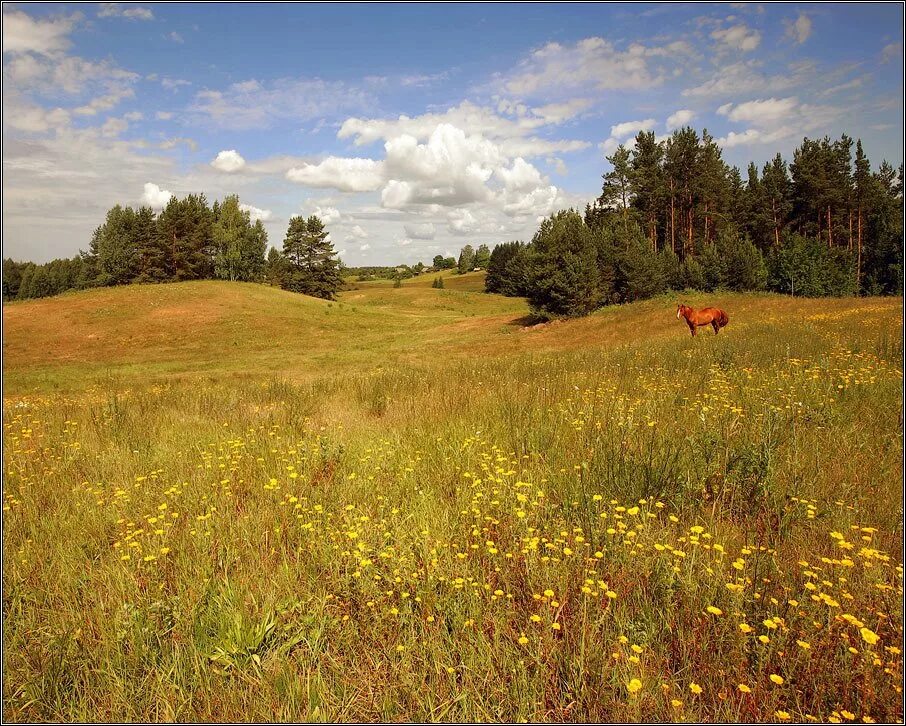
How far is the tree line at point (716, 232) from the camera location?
139 ft

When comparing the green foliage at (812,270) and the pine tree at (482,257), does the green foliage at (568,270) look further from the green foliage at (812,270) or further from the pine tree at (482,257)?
the pine tree at (482,257)

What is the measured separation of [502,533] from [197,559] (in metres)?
1.93

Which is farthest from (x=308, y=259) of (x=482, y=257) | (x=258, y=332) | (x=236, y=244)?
(x=482, y=257)

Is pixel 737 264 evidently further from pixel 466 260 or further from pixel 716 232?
pixel 466 260

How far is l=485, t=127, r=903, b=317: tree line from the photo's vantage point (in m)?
42.3

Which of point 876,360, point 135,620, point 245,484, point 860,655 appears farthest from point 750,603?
point 876,360

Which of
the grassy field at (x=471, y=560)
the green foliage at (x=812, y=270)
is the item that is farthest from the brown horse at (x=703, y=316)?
the green foliage at (x=812, y=270)

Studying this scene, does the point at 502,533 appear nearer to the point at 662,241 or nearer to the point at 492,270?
the point at 662,241

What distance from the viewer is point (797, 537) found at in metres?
2.96

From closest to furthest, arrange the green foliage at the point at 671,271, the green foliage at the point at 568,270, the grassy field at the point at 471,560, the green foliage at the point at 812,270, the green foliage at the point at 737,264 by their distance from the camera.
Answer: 1. the grassy field at the point at 471,560
2. the green foliage at the point at 568,270
3. the green foliage at the point at 737,264
4. the green foliage at the point at 671,271
5. the green foliage at the point at 812,270

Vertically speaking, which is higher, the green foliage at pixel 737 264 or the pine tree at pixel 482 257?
the pine tree at pixel 482 257

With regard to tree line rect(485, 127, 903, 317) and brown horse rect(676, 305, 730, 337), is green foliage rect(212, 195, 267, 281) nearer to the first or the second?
tree line rect(485, 127, 903, 317)

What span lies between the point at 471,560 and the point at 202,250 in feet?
245

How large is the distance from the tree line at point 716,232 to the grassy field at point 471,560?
37014 mm
